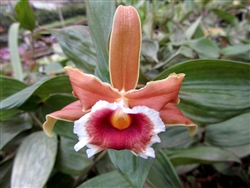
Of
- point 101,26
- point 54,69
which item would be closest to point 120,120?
point 101,26

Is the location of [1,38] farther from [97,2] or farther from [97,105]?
[97,105]

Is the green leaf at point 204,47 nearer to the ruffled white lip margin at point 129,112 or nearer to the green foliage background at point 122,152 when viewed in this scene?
the green foliage background at point 122,152

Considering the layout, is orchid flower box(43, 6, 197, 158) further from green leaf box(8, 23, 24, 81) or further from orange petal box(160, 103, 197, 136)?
green leaf box(8, 23, 24, 81)

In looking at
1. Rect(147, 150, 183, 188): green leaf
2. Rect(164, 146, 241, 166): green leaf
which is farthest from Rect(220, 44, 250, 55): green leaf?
Rect(147, 150, 183, 188): green leaf

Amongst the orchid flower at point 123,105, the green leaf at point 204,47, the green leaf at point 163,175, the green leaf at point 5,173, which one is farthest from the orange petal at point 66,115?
the green leaf at point 204,47

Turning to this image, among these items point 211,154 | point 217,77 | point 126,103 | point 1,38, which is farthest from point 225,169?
point 1,38
